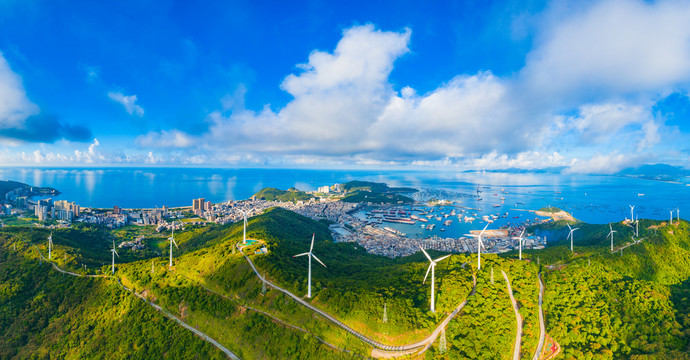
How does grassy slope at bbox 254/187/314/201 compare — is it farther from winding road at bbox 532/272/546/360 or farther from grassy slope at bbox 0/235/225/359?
winding road at bbox 532/272/546/360

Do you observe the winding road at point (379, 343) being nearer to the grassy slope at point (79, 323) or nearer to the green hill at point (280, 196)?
the grassy slope at point (79, 323)

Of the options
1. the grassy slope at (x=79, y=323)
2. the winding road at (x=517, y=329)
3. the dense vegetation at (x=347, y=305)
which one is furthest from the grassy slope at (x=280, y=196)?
the winding road at (x=517, y=329)

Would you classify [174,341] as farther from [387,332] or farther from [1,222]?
[1,222]

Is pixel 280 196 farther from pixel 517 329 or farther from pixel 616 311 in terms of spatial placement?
pixel 616 311

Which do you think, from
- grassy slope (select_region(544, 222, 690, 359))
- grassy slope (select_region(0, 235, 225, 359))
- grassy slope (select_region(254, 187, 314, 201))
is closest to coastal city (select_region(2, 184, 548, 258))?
grassy slope (select_region(0, 235, 225, 359))

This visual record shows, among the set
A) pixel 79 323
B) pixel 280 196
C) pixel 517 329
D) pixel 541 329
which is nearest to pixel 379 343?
pixel 517 329

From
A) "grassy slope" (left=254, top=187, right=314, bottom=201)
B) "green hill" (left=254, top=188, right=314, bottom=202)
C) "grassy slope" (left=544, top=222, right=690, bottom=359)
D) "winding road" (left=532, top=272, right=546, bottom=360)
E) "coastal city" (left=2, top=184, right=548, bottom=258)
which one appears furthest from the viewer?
"grassy slope" (left=254, top=187, right=314, bottom=201)

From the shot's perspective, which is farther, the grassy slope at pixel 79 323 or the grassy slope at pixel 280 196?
the grassy slope at pixel 280 196

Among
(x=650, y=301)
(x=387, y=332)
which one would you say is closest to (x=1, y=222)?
(x=387, y=332)
